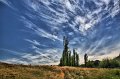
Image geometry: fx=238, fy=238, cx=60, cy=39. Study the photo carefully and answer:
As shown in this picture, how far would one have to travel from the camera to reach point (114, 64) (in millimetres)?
115812

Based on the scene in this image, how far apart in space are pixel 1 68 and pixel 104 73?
2523cm

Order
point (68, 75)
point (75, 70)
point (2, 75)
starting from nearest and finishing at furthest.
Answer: point (2, 75) → point (68, 75) → point (75, 70)

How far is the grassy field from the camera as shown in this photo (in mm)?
44125

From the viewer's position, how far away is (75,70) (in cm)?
5772

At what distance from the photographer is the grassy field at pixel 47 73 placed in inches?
1737

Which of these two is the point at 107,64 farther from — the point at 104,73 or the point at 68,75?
the point at 68,75

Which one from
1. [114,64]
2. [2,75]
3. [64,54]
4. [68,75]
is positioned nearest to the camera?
[2,75]

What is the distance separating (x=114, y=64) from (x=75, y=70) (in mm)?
62558

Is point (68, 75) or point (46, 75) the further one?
point (68, 75)

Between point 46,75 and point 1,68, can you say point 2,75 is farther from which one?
point 46,75

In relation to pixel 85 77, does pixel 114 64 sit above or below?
above

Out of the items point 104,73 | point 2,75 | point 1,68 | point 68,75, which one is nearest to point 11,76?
point 2,75

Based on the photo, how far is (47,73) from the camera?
50.5m

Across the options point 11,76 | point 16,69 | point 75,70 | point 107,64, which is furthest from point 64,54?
point 11,76
